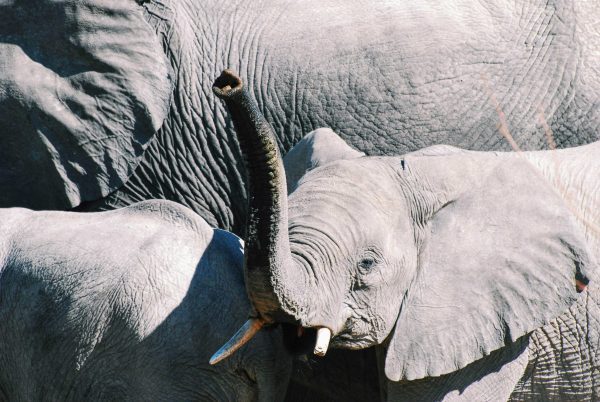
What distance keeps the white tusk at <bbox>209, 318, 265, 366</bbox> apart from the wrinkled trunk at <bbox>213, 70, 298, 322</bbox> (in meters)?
0.03

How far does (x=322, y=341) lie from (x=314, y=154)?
85cm

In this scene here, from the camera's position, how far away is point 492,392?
370 cm

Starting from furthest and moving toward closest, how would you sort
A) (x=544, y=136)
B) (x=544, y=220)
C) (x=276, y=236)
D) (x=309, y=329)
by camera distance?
(x=544, y=136), (x=544, y=220), (x=309, y=329), (x=276, y=236)

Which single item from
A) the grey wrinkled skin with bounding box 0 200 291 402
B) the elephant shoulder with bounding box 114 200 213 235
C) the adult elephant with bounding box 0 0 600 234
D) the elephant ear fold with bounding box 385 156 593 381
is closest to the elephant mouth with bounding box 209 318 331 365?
the grey wrinkled skin with bounding box 0 200 291 402

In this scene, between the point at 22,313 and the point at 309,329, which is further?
the point at 22,313

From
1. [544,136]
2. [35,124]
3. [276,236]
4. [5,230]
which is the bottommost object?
[544,136]

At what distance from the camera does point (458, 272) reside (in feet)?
12.2

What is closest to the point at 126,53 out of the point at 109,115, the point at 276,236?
the point at 109,115

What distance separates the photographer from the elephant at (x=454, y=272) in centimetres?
357

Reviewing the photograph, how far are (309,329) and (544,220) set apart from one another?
0.66 metres

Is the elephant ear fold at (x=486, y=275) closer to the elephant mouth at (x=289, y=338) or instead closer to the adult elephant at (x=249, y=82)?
the elephant mouth at (x=289, y=338)

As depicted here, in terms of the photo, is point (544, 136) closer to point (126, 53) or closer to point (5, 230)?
point (126, 53)

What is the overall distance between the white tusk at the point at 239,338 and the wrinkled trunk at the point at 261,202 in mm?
26

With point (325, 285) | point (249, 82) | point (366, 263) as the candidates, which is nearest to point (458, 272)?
point (366, 263)
